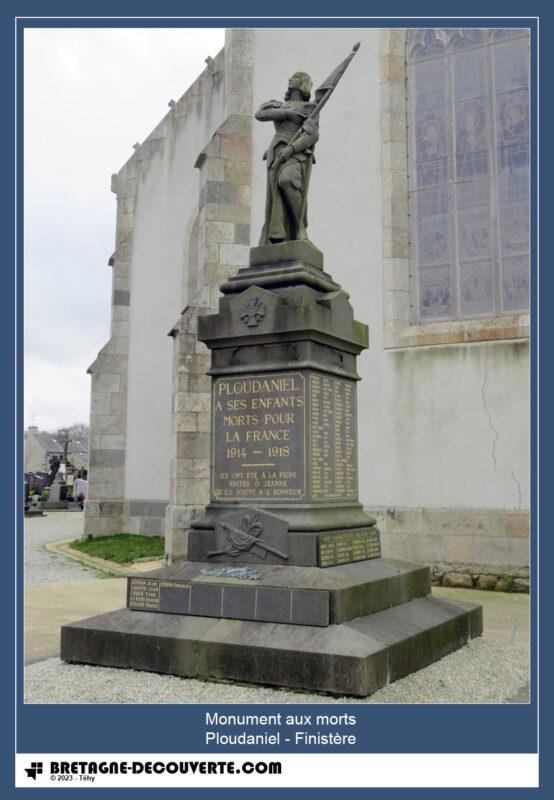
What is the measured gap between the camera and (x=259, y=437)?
252 inches

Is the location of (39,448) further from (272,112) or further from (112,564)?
(272,112)

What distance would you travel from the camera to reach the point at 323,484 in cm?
635

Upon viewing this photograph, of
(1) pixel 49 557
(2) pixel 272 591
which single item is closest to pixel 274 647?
(2) pixel 272 591

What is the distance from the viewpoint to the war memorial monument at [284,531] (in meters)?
5.42

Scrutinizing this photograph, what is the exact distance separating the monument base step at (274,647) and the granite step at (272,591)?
0.24 ft

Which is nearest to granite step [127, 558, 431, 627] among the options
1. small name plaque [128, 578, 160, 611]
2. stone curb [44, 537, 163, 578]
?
small name plaque [128, 578, 160, 611]

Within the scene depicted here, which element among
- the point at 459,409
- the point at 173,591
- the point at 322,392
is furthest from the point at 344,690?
the point at 459,409

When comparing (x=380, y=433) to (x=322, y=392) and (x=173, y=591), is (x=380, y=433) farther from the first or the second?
(x=173, y=591)

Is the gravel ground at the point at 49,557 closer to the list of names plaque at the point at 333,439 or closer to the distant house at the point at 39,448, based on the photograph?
the list of names plaque at the point at 333,439

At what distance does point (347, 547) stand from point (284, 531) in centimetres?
64

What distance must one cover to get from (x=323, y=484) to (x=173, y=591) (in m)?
1.50

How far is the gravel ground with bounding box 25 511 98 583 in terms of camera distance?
11621 mm

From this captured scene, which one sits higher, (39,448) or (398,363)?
(398,363)

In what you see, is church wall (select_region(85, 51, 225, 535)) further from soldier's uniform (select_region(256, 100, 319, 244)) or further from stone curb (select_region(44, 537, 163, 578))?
soldier's uniform (select_region(256, 100, 319, 244))
